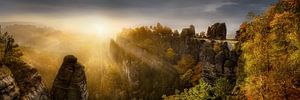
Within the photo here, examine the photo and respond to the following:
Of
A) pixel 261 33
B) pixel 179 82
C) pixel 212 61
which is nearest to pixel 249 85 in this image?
pixel 261 33

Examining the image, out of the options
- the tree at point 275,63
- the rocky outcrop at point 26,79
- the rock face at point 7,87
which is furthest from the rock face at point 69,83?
the tree at point 275,63

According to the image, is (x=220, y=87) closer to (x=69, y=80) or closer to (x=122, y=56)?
(x=69, y=80)

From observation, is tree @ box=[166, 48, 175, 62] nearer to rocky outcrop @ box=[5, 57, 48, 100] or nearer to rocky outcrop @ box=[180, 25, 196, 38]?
rocky outcrop @ box=[180, 25, 196, 38]

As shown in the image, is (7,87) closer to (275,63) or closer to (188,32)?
(275,63)

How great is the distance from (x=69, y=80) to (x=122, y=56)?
101m

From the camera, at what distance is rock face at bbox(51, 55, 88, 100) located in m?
82.1

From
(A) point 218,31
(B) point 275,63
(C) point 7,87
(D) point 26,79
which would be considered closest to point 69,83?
(D) point 26,79

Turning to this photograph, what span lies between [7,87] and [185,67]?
100m

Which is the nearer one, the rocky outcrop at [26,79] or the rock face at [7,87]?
the rock face at [7,87]

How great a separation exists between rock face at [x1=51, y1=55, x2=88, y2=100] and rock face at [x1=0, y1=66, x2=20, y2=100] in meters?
20.5

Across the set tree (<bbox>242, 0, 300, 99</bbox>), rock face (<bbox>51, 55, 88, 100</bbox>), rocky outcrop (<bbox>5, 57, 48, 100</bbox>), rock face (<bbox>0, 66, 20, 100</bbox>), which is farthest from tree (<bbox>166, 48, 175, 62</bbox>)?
rock face (<bbox>0, 66, 20, 100</bbox>)

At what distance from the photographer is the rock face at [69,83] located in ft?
269

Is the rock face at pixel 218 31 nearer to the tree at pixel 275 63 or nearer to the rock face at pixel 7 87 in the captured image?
the tree at pixel 275 63

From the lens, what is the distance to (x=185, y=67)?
153 metres
